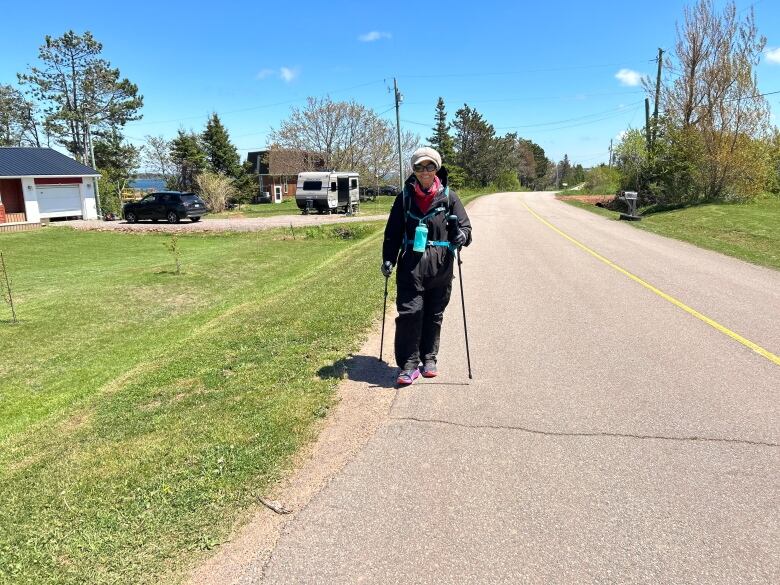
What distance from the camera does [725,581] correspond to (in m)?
2.49

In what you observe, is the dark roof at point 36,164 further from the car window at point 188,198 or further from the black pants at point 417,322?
the black pants at point 417,322

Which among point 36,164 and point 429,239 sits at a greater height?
point 36,164

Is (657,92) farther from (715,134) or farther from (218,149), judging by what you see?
(218,149)

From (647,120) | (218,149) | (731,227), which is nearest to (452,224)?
(731,227)

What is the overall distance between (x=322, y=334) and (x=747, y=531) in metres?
4.72

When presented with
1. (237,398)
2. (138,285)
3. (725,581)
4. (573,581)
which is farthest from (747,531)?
(138,285)

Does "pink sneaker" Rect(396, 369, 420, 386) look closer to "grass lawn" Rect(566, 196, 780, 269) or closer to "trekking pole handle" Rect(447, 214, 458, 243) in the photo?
"trekking pole handle" Rect(447, 214, 458, 243)

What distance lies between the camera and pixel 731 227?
747 inches

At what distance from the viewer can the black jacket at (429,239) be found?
4.67 meters

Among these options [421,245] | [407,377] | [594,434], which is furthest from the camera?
[407,377]

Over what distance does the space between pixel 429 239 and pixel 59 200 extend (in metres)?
36.0

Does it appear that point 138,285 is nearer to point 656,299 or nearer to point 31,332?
point 31,332

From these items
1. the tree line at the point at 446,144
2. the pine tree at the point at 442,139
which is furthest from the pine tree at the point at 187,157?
the pine tree at the point at 442,139

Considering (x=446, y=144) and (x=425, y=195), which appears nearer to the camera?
(x=425, y=195)
